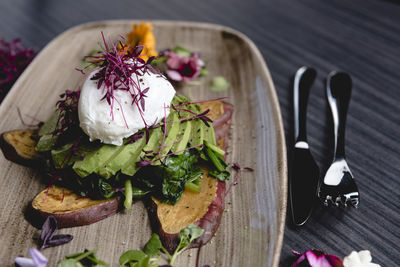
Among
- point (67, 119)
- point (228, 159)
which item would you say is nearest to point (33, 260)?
point (67, 119)

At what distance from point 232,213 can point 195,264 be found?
39 cm

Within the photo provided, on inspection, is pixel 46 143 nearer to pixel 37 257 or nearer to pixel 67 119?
pixel 67 119

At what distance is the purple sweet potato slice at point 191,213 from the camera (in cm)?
222

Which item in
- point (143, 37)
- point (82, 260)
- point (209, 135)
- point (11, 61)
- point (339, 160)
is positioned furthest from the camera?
point (11, 61)

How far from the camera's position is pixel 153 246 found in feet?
7.19

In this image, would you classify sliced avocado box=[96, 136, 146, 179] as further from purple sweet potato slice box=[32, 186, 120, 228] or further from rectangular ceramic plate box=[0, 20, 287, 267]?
rectangular ceramic plate box=[0, 20, 287, 267]

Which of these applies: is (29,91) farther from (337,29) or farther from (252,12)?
(337,29)

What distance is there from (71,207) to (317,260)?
1.44 m

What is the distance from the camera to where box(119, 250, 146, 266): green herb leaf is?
2.11 metres

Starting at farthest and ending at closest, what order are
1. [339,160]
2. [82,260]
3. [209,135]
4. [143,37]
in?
[143,37] < [339,160] < [209,135] < [82,260]

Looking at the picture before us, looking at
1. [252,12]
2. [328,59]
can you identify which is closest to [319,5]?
[252,12]

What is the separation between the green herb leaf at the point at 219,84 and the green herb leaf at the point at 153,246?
146 cm

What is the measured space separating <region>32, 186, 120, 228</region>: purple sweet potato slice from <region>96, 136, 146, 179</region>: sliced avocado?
0.57 feet

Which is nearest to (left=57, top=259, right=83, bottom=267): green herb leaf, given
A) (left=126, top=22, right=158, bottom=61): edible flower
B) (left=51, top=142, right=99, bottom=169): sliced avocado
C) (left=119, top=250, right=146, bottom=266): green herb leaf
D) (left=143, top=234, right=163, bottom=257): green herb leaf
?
(left=119, top=250, right=146, bottom=266): green herb leaf
